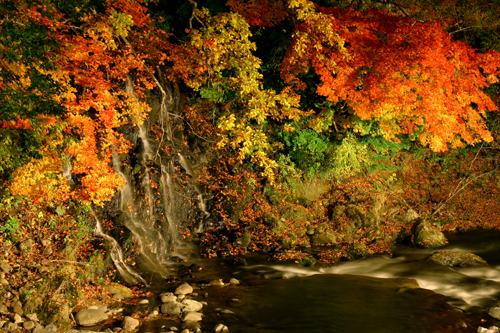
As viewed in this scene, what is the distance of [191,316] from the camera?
22.9 feet

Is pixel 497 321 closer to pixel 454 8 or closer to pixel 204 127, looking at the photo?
pixel 204 127

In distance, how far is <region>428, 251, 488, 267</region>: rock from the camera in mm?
10570

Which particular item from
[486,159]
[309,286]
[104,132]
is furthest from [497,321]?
[486,159]

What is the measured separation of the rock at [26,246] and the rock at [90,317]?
1.72m

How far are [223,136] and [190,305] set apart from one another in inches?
169

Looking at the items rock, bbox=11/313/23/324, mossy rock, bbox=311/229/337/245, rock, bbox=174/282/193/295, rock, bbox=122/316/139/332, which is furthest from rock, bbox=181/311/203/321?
mossy rock, bbox=311/229/337/245

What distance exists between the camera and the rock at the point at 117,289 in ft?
25.6

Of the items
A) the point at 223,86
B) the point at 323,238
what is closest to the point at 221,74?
the point at 223,86

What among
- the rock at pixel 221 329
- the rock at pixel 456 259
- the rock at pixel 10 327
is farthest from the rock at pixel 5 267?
the rock at pixel 456 259

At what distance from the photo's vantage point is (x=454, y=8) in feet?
48.4

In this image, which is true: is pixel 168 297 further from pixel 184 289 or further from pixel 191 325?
pixel 191 325

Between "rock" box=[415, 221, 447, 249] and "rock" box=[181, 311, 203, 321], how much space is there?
9.17 meters

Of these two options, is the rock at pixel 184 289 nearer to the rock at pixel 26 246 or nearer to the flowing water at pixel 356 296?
the flowing water at pixel 356 296

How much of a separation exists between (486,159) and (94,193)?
57.4 ft
